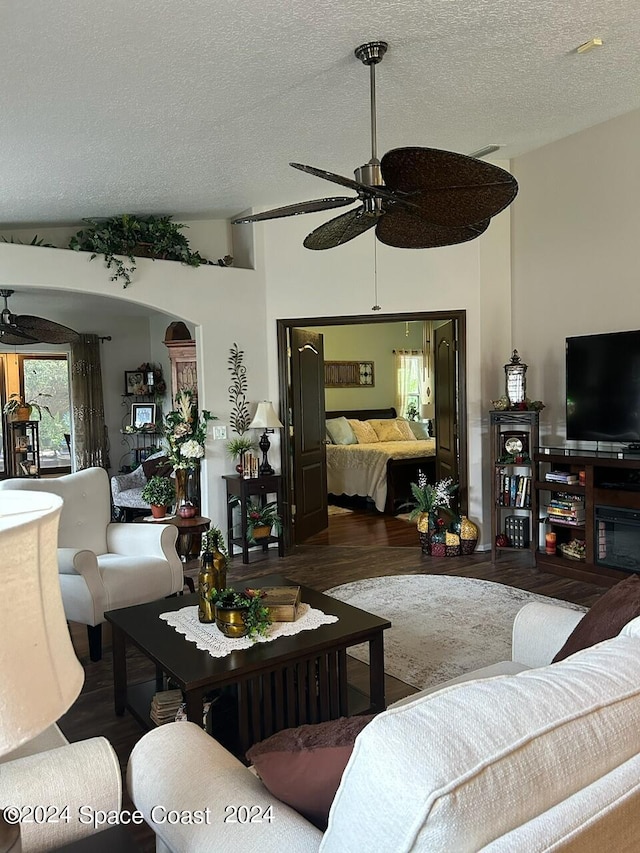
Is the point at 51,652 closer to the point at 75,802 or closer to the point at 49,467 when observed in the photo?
the point at 75,802

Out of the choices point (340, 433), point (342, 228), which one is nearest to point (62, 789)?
point (342, 228)

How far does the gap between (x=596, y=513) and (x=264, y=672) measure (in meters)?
3.41

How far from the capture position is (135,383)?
9.23 metres

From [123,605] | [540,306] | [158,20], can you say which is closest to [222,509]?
[123,605]

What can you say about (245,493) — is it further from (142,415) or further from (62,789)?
(62,789)

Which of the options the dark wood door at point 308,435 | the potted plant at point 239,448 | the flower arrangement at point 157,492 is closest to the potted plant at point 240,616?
the flower arrangement at point 157,492

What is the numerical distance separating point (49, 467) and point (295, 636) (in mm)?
7904

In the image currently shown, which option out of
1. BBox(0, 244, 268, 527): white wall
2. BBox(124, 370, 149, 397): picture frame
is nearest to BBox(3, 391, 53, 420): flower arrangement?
BBox(124, 370, 149, 397): picture frame

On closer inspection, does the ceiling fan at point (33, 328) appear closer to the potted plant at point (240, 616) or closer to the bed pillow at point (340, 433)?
the potted plant at point (240, 616)

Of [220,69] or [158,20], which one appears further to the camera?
[220,69]

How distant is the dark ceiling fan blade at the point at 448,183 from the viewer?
2.34 metres

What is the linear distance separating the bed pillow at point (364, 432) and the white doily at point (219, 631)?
6147 mm

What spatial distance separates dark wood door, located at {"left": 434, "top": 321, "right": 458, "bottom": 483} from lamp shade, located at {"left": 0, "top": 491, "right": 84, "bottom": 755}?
5.44 meters

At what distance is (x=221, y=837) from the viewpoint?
121 centimetres
